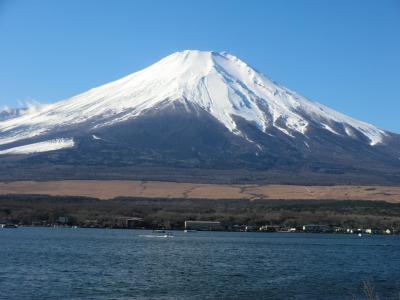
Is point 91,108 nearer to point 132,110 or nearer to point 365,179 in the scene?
point 132,110

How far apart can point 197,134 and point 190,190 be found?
4796 centimetres

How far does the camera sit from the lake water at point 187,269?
2795 cm

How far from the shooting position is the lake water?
91.7 feet

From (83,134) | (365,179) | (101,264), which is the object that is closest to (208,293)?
(101,264)

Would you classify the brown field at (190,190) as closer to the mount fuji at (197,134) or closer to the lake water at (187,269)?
the mount fuji at (197,134)

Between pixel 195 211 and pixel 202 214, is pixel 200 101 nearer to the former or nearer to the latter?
pixel 195 211

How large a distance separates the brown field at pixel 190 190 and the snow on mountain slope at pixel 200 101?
48.6m

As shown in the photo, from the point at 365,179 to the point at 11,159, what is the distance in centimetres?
5175

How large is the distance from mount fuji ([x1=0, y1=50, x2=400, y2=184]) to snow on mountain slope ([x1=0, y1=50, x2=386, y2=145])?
254mm

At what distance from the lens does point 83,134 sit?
465ft

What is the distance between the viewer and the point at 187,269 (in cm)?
3603

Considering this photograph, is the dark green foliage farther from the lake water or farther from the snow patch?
the snow patch

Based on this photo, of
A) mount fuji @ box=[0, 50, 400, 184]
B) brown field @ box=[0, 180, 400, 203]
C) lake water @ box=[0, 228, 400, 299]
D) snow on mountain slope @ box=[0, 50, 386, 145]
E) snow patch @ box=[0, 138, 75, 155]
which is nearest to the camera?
lake water @ box=[0, 228, 400, 299]

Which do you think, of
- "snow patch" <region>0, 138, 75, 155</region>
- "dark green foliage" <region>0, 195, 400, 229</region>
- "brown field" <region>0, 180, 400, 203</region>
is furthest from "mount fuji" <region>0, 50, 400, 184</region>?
"dark green foliage" <region>0, 195, 400, 229</region>
